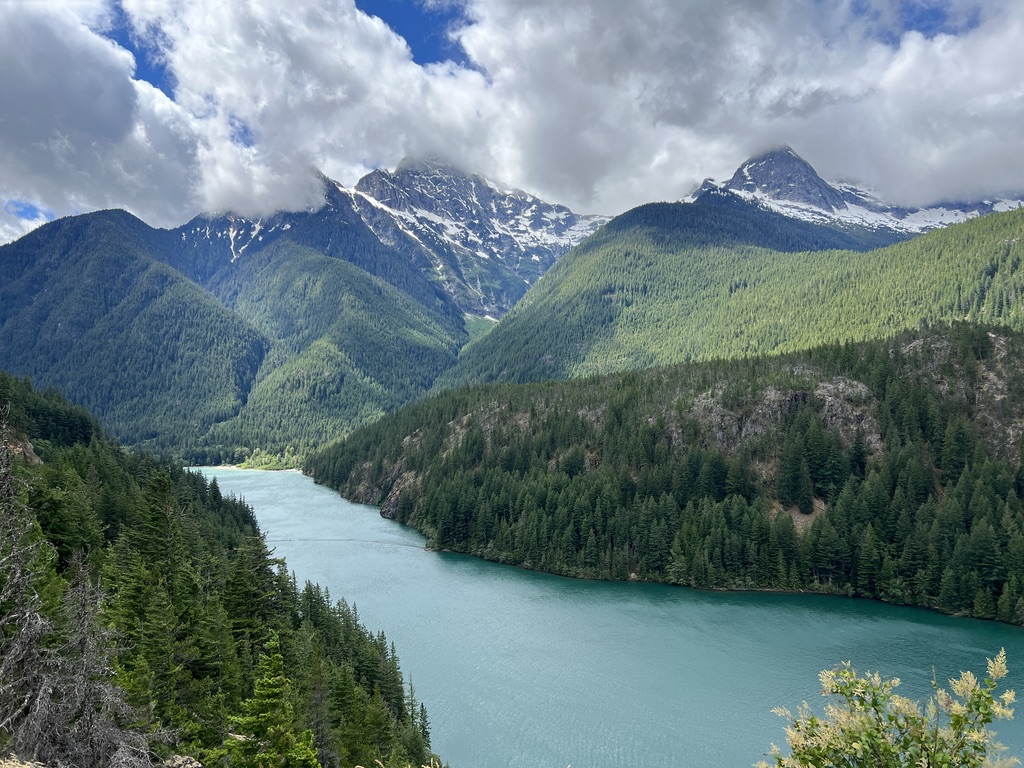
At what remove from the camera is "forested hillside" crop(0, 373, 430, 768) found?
45.3ft

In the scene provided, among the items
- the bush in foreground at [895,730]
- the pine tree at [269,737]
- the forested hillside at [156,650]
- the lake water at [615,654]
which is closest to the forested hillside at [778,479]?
the lake water at [615,654]

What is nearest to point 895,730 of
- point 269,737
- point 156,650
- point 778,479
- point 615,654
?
point 269,737

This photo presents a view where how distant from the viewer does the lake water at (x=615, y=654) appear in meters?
52.3

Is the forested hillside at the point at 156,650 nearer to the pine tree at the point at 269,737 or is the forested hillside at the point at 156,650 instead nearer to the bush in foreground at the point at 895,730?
the pine tree at the point at 269,737

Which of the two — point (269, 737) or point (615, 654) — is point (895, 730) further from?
point (615, 654)

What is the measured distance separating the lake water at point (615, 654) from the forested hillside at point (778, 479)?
585cm

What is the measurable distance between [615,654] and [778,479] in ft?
196

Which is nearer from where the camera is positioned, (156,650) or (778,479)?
(156,650)

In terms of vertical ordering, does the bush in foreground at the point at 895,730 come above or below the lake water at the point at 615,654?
above

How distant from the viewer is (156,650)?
27.6 metres

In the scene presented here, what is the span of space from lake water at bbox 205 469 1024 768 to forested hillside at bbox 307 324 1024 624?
585 centimetres

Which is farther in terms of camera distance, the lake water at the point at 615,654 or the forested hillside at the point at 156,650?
the lake water at the point at 615,654

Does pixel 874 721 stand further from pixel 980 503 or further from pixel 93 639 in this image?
pixel 980 503

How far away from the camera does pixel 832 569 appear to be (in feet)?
322
